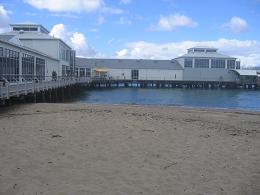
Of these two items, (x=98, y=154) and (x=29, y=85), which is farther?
(x=29, y=85)

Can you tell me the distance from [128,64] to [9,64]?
223 ft

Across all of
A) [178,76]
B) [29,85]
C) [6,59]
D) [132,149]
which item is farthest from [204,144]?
[178,76]

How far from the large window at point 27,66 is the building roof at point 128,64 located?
180 ft

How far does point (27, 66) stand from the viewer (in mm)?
39062

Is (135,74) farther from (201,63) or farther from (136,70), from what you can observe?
(201,63)

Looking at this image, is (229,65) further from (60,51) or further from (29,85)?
(29,85)

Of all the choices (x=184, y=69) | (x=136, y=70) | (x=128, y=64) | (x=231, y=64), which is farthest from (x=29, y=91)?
(x=231, y=64)

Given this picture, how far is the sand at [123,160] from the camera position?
7.43 metres

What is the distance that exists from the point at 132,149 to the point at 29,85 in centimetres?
1759

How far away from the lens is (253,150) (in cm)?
1124

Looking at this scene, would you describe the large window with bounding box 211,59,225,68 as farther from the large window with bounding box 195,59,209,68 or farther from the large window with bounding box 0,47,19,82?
the large window with bounding box 0,47,19,82

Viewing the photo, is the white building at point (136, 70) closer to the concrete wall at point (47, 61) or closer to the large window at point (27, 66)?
the concrete wall at point (47, 61)

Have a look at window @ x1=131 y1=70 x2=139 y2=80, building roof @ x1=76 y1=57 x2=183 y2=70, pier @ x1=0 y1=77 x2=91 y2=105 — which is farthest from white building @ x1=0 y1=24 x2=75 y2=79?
window @ x1=131 y1=70 x2=139 y2=80

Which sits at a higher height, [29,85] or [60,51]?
[60,51]
